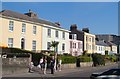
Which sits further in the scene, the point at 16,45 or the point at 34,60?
the point at 16,45

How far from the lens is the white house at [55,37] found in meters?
61.7

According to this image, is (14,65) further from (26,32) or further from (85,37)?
(85,37)

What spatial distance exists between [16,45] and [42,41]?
8.41 meters

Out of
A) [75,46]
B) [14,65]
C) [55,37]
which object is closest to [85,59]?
[55,37]

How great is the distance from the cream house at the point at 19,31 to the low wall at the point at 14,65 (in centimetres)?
1450

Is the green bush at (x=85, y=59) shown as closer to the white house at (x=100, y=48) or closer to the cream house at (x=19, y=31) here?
the cream house at (x=19, y=31)

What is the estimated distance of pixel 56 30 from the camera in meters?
66.8

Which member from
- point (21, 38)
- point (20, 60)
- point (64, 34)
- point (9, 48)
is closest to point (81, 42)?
point (64, 34)

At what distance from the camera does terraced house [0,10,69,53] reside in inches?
2014

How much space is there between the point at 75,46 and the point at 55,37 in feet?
55.5

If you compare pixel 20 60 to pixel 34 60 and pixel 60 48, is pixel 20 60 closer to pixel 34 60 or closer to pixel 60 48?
pixel 34 60

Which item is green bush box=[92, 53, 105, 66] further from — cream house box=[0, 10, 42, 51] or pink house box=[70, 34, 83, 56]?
pink house box=[70, 34, 83, 56]

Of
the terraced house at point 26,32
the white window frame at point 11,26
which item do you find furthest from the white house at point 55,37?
the white window frame at point 11,26

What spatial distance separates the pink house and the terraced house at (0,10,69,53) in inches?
470
